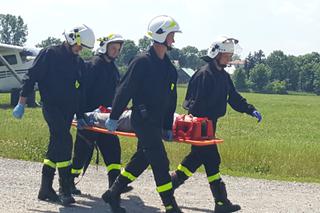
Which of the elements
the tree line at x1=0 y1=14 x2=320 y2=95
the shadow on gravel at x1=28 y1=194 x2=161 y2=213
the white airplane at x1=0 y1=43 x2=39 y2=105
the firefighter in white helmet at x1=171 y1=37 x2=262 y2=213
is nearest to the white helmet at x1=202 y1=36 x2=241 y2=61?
the firefighter in white helmet at x1=171 y1=37 x2=262 y2=213

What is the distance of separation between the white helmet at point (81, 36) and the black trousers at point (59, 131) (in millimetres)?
834

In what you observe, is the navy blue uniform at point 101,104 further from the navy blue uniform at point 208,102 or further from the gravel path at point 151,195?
the navy blue uniform at point 208,102

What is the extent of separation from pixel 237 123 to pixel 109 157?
19099 millimetres

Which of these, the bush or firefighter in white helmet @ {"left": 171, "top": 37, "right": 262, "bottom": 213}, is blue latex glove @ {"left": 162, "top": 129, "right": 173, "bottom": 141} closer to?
firefighter in white helmet @ {"left": 171, "top": 37, "right": 262, "bottom": 213}

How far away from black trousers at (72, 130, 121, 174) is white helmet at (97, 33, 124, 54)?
3.54 ft

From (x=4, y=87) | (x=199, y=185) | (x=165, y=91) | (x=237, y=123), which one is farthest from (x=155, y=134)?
(x=4, y=87)

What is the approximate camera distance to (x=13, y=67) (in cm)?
2903

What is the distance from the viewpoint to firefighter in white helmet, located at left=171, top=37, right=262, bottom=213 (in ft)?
24.4

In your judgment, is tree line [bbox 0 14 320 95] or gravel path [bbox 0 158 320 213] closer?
gravel path [bbox 0 158 320 213]

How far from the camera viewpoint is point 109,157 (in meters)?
8.02

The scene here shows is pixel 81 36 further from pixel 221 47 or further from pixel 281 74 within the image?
pixel 281 74

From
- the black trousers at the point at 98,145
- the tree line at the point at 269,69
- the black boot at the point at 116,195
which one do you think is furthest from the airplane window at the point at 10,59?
the tree line at the point at 269,69

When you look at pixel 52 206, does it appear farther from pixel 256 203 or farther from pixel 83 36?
pixel 256 203

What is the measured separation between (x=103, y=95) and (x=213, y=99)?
5.06 ft
